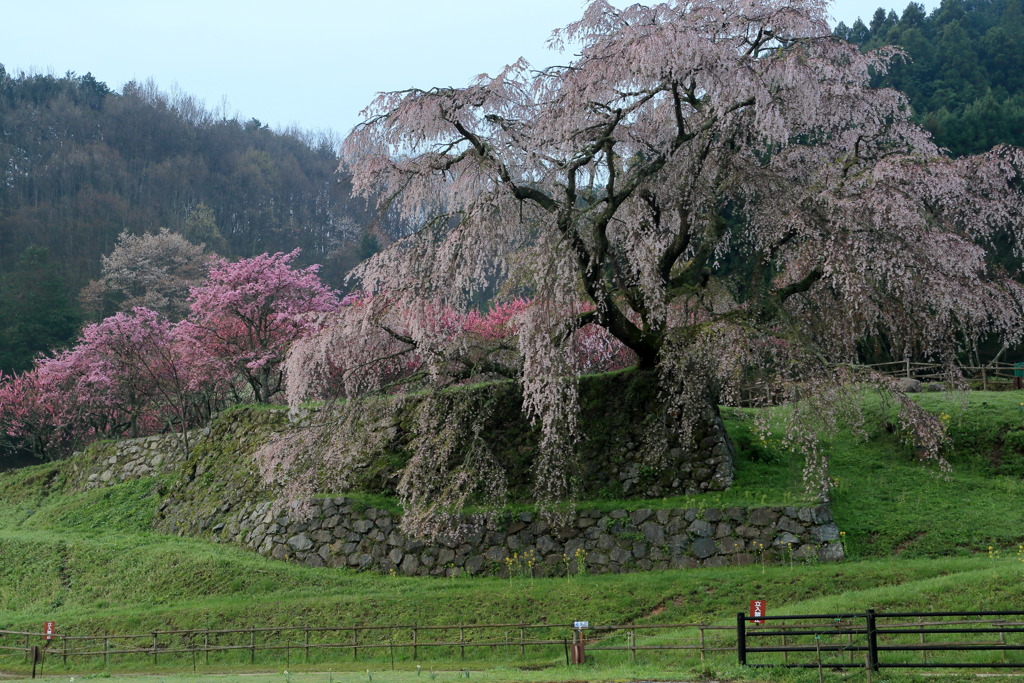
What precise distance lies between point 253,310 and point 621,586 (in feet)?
65.3

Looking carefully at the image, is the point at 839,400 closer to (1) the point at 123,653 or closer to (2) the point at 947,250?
(2) the point at 947,250

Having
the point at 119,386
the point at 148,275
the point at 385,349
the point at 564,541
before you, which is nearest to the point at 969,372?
the point at 564,541

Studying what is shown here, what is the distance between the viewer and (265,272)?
31125mm

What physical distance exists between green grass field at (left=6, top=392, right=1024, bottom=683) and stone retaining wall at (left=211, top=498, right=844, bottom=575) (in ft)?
1.35

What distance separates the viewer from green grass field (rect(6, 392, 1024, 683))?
41.8ft

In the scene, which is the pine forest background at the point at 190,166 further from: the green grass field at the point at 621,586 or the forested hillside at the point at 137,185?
the green grass field at the point at 621,586

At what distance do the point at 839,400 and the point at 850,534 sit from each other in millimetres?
3079

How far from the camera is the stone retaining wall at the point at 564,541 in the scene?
51.4 feet

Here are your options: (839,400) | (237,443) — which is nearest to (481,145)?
(839,400)

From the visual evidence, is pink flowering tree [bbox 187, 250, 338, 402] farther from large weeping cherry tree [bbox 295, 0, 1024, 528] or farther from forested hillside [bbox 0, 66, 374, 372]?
forested hillside [bbox 0, 66, 374, 372]

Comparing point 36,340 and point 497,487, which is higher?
point 36,340

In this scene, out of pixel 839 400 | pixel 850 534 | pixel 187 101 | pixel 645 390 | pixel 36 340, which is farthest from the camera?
pixel 187 101

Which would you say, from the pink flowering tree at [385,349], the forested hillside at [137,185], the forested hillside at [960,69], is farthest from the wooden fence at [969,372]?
the forested hillside at [137,185]

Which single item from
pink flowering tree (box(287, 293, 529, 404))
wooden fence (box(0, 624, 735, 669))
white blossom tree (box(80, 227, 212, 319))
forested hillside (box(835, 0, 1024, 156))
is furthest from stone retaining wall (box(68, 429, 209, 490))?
forested hillside (box(835, 0, 1024, 156))
